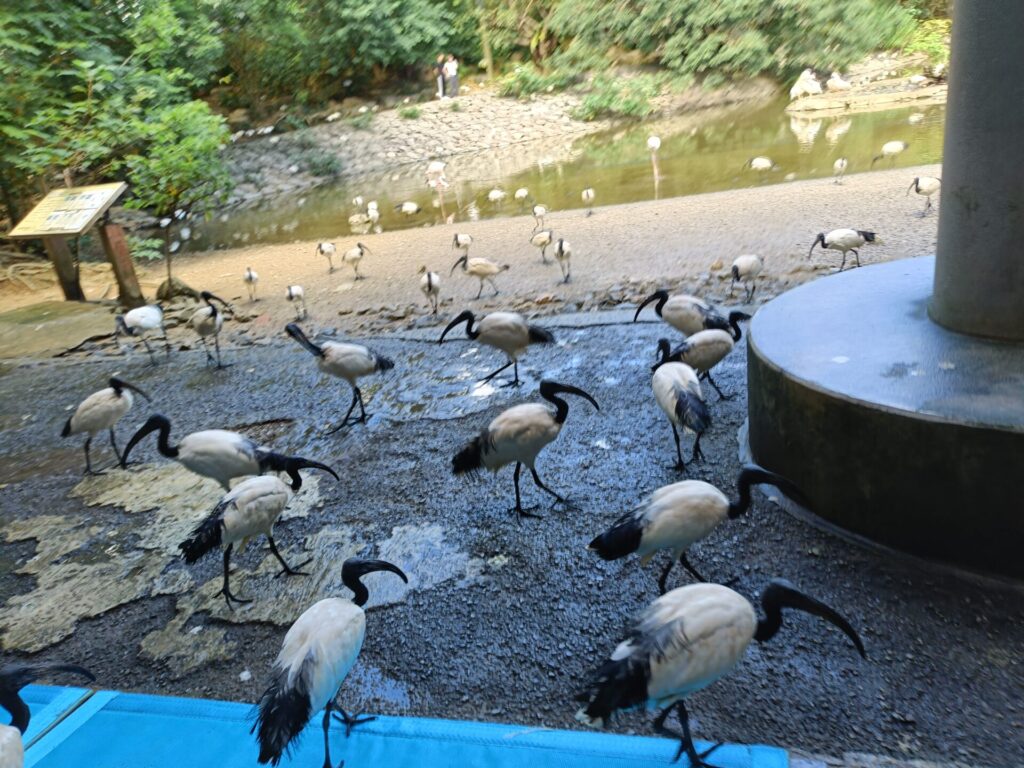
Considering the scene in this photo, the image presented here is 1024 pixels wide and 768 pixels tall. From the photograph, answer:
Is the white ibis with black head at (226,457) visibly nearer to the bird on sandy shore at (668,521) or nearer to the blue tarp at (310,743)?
the blue tarp at (310,743)

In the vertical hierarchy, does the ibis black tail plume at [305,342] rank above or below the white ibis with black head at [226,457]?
above

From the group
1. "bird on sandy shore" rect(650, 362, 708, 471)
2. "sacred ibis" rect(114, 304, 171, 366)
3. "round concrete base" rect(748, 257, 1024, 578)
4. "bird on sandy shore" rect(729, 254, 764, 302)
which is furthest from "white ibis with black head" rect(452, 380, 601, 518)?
"sacred ibis" rect(114, 304, 171, 366)

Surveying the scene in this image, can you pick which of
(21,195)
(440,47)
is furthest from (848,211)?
(440,47)

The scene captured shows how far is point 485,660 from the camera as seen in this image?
10.9 feet

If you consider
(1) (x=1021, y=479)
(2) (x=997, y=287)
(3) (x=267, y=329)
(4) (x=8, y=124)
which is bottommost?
(3) (x=267, y=329)

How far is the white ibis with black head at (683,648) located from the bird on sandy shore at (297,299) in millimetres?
7931

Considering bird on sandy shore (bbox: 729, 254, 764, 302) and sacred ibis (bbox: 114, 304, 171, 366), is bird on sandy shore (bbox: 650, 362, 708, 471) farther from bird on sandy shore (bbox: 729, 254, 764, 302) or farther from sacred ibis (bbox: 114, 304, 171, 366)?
sacred ibis (bbox: 114, 304, 171, 366)

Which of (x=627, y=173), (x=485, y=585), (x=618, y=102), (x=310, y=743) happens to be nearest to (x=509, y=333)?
(x=485, y=585)

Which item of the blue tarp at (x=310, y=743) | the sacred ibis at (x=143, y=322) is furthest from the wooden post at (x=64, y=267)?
the blue tarp at (x=310, y=743)

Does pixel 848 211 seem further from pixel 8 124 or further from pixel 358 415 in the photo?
pixel 8 124

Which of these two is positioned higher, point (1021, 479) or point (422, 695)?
point (1021, 479)

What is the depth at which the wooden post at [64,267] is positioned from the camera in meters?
11.0

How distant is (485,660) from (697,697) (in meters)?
0.90

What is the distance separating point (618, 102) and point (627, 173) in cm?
1092
